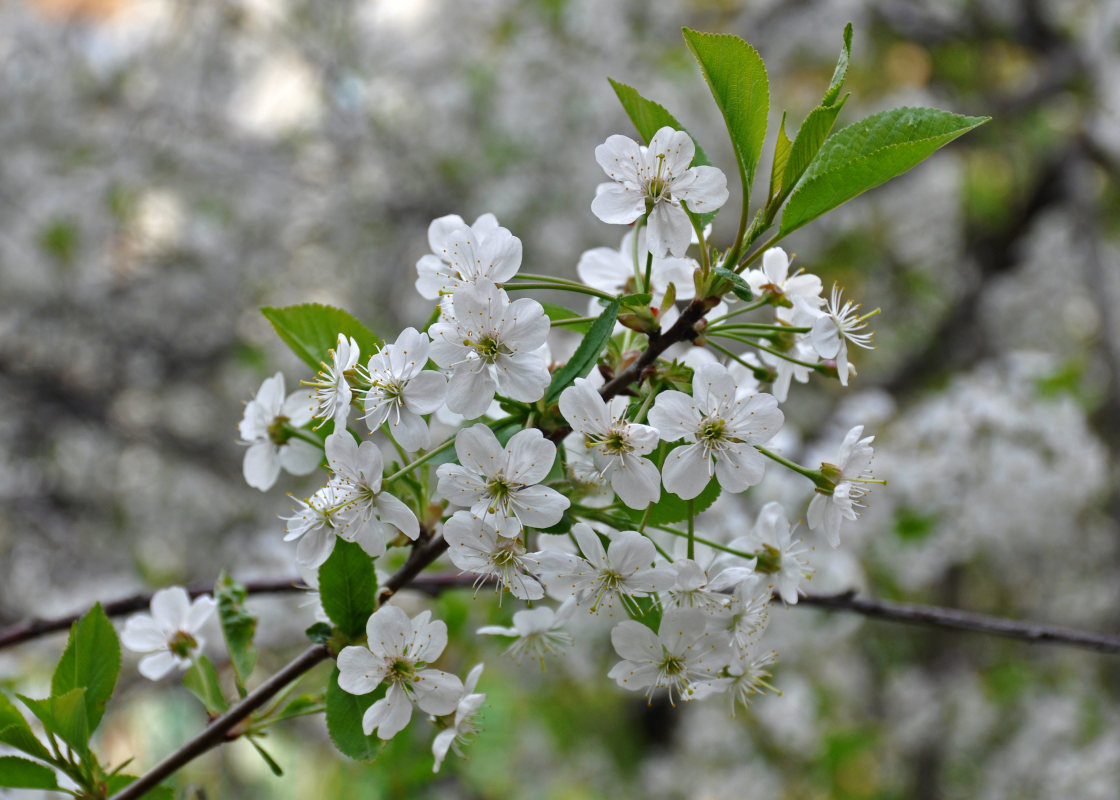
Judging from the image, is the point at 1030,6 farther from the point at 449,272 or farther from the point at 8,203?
the point at 8,203

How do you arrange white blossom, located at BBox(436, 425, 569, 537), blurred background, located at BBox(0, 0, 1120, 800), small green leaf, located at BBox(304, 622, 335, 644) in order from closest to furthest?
white blossom, located at BBox(436, 425, 569, 537) < small green leaf, located at BBox(304, 622, 335, 644) < blurred background, located at BBox(0, 0, 1120, 800)

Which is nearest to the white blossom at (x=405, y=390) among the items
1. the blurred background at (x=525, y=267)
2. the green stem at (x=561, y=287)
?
the green stem at (x=561, y=287)

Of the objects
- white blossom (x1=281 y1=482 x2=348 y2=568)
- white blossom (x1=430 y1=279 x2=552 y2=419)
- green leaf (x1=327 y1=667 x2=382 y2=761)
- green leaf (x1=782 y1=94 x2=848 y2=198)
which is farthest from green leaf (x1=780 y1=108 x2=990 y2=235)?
green leaf (x1=327 y1=667 x2=382 y2=761)

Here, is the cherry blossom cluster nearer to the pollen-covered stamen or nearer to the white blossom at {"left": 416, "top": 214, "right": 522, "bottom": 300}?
the white blossom at {"left": 416, "top": 214, "right": 522, "bottom": 300}

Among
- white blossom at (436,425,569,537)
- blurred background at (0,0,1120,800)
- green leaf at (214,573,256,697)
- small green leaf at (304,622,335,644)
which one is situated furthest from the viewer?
blurred background at (0,0,1120,800)

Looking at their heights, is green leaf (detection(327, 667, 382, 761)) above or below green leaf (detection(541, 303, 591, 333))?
below

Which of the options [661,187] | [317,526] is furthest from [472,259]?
[317,526]

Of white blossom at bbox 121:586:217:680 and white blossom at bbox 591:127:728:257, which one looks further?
white blossom at bbox 121:586:217:680
